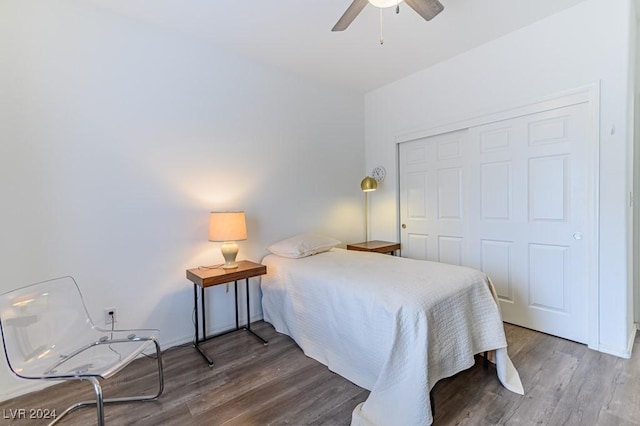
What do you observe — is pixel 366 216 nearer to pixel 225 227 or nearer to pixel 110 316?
pixel 225 227

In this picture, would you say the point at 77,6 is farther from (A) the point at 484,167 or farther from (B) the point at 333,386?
(A) the point at 484,167

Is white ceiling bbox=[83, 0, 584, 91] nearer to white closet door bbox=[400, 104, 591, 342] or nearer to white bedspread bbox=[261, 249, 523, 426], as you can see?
white closet door bbox=[400, 104, 591, 342]

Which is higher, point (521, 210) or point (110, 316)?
point (521, 210)

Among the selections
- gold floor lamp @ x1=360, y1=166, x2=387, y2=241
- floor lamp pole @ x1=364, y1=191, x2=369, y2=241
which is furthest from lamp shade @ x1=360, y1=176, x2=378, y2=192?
floor lamp pole @ x1=364, y1=191, x2=369, y2=241

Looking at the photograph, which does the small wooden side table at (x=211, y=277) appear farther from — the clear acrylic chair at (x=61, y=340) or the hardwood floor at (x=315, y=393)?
the clear acrylic chair at (x=61, y=340)

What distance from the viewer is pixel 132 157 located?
7.50ft

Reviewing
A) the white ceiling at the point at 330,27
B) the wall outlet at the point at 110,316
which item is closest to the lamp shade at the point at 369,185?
the white ceiling at the point at 330,27

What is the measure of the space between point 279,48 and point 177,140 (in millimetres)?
1293

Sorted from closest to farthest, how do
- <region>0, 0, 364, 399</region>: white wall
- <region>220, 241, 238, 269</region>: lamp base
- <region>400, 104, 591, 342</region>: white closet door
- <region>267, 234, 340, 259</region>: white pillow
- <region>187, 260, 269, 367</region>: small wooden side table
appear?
<region>0, 0, 364, 399</region>: white wall, <region>187, 260, 269, 367</region>: small wooden side table, <region>400, 104, 591, 342</region>: white closet door, <region>220, 241, 238, 269</region>: lamp base, <region>267, 234, 340, 259</region>: white pillow

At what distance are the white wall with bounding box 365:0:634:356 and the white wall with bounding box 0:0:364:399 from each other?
1727 millimetres

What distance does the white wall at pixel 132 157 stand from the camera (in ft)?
6.24

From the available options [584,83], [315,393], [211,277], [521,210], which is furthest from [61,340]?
[584,83]

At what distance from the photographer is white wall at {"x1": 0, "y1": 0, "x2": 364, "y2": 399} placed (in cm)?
190

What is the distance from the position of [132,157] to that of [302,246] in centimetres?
160
